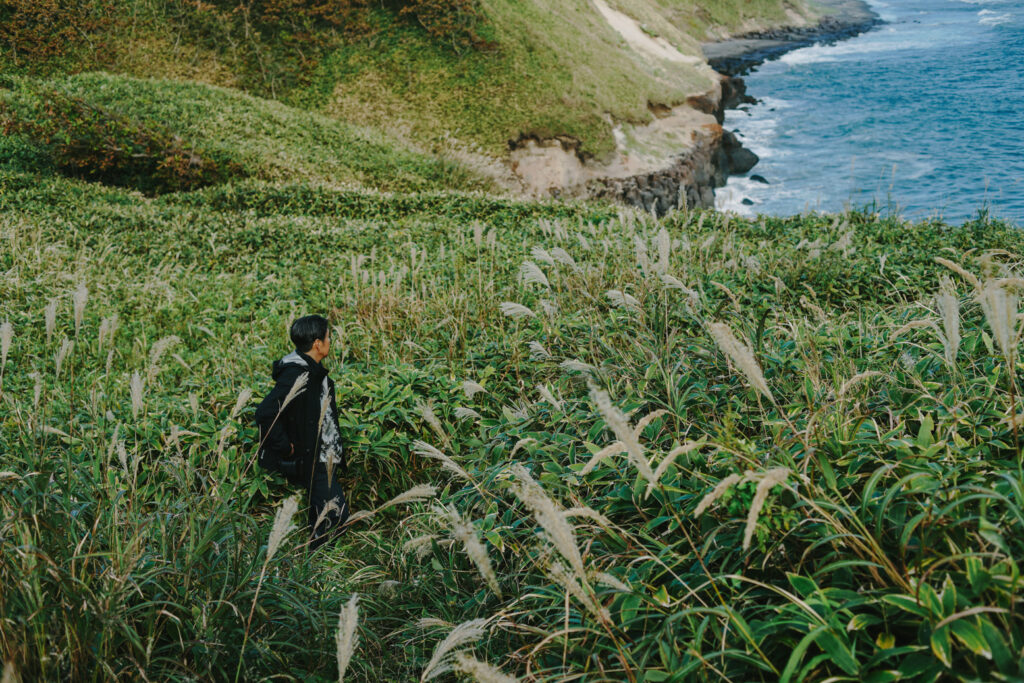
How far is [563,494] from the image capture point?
10.5 feet

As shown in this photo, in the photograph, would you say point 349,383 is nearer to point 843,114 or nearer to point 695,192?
point 695,192

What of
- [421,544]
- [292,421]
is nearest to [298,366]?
[292,421]

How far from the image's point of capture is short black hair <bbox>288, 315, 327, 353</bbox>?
14.1 ft

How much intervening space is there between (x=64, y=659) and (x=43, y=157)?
1616 centimetres

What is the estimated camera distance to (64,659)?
2309mm

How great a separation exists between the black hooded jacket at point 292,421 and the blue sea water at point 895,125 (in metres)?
14.2

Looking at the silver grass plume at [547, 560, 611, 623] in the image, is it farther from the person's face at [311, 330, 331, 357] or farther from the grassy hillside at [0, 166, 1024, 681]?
the person's face at [311, 330, 331, 357]

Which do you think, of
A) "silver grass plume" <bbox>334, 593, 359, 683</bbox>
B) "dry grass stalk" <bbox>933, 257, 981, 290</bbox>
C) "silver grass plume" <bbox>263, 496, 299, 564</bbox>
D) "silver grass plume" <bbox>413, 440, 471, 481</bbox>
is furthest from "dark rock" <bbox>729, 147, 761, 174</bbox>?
"silver grass plume" <bbox>334, 593, 359, 683</bbox>

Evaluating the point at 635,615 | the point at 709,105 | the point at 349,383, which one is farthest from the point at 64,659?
the point at 709,105

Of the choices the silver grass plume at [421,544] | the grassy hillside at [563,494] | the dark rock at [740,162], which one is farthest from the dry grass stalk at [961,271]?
the dark rock at [740,162]

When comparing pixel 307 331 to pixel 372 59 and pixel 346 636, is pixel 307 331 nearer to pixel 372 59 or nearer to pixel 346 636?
pixel 346 636

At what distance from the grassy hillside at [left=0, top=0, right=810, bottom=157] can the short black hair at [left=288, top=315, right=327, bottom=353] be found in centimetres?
1914

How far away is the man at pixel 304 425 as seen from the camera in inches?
163

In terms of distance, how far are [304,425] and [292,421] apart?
87 millimetres
